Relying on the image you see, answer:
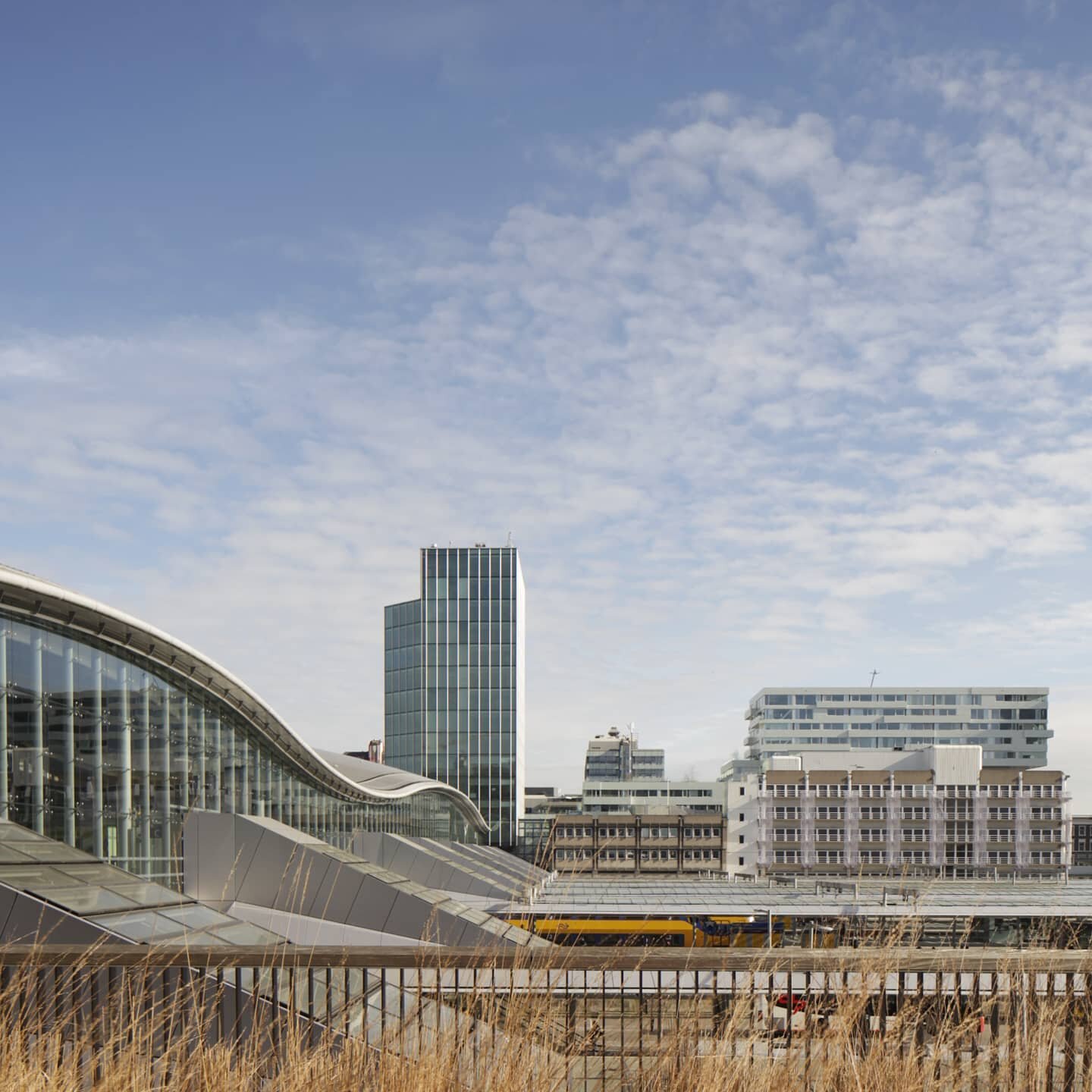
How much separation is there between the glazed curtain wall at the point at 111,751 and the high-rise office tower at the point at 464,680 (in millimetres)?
59639

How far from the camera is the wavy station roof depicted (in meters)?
16.6

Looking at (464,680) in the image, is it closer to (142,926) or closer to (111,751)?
(111,751)

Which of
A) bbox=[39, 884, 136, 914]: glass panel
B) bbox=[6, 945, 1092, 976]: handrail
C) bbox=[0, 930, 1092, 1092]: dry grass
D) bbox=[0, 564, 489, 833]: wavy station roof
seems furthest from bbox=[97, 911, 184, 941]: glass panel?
bbox=[0, 564, 489, 833]: wavy station roof

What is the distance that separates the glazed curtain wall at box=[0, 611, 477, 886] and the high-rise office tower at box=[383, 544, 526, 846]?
59639 mm

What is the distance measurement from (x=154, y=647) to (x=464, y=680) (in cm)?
6740

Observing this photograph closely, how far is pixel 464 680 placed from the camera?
288ft

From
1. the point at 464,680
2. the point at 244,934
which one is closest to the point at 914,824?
the point at 464,680

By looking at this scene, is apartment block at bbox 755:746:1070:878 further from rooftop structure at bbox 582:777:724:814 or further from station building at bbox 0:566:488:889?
station building at bbox 0:566:488:889

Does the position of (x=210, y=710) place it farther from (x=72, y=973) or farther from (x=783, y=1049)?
Answer: (x=783, y=1049)

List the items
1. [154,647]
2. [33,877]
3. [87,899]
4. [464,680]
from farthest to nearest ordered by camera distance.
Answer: [464,680] → [154,647] → [33,877] → [87,899]

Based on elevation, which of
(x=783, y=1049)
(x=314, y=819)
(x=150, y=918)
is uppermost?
(x=783, y=1049)

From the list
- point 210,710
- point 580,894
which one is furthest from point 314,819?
point 580,894

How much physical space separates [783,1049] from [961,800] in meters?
86.4

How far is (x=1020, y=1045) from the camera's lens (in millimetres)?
4652
